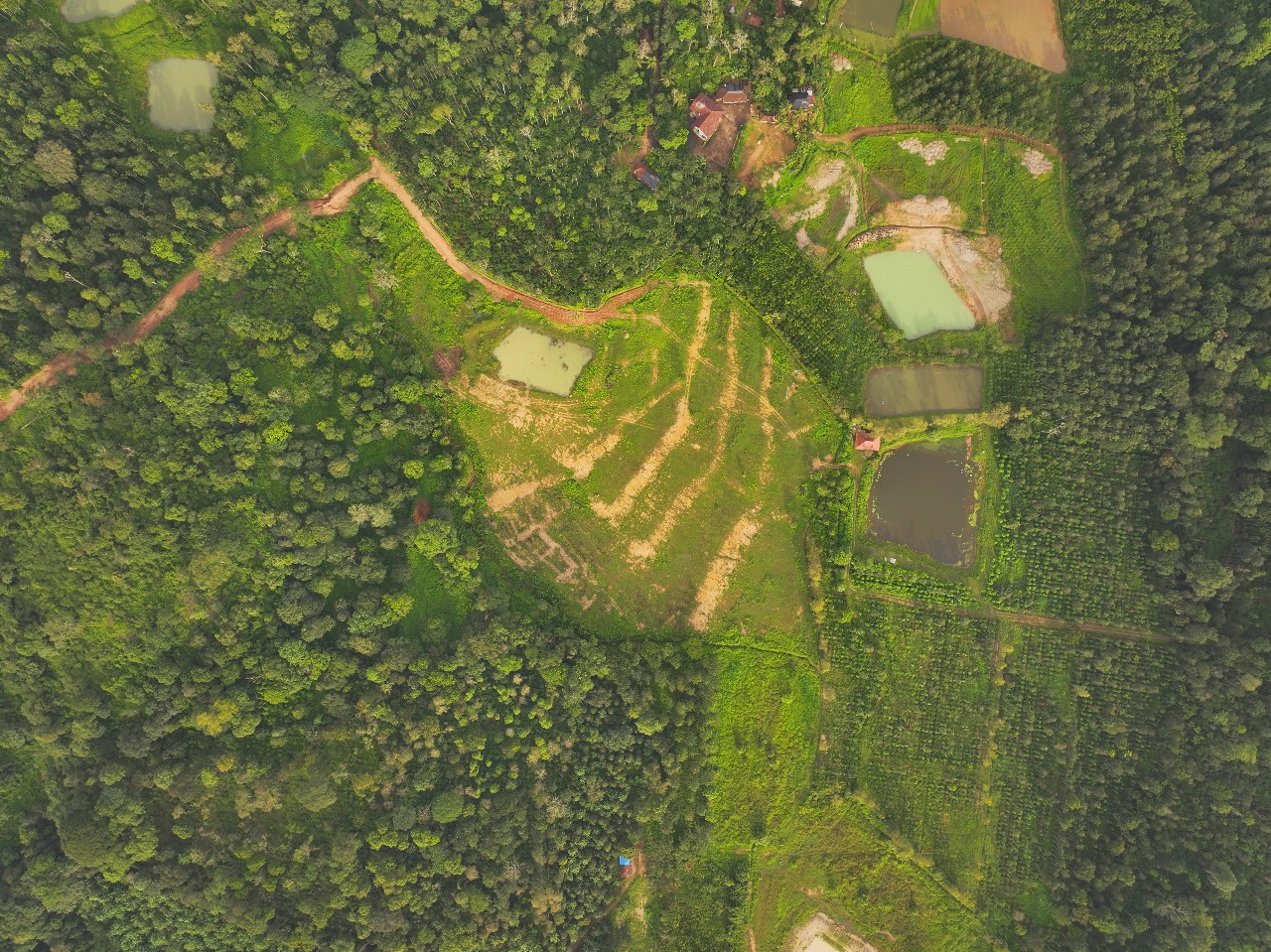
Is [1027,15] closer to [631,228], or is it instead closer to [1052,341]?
[1052,341]

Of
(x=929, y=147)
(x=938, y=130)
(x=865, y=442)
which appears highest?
(x=938, y=130)

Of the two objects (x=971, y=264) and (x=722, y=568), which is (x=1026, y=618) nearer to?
(x=722, y=568)

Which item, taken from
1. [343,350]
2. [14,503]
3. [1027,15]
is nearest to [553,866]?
[343,350]

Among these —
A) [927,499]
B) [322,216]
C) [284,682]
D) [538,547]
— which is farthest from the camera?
[927,499]

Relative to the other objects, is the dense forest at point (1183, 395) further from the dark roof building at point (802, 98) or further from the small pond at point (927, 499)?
the dark roof building at point (802, 98)

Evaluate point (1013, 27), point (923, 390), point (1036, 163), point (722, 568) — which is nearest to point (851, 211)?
point (1036, 163)

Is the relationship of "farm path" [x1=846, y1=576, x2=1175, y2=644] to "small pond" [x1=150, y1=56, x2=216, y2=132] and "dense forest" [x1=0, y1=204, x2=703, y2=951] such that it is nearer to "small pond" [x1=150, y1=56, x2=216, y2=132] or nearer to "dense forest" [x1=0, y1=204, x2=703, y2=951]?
"dense forest" [x1=0, y1=204, x2=703, y2=951]

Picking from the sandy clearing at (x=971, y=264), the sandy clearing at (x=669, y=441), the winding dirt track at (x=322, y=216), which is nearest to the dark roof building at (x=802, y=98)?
the sandy clearing at (x=971, y=264)
